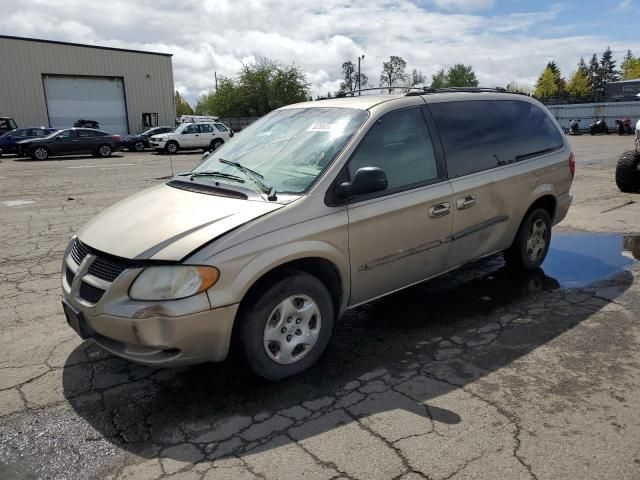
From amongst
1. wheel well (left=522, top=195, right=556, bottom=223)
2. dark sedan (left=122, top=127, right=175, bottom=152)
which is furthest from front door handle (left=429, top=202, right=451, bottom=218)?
dark sedan (left=122, top=127, right=175, bottom=152)

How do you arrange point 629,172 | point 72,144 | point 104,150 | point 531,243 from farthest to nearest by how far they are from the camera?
point 104,150 < point 72,144 < point 629,172 < point 531,243

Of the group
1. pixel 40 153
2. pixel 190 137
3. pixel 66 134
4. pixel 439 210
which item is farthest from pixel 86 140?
pixel 439 210

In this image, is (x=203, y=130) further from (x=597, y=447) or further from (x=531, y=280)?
(x=597, y=447)

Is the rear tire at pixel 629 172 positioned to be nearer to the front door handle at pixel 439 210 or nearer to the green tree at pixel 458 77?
the front door handle at pixel 439 210

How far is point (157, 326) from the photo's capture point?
114 inches

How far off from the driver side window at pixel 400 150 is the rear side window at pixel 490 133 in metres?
0.21

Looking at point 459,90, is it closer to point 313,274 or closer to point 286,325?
point 313,274

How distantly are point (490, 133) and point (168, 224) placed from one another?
305 cm

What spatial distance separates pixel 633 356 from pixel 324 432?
7.57ft

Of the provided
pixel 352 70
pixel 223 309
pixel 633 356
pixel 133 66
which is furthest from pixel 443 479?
pixel 352 70

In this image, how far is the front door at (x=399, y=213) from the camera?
12.0 ft

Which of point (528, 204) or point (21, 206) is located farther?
point (21, 206)

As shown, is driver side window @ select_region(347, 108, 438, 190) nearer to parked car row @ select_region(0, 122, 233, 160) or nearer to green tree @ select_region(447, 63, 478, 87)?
parked car row @ select_region(0, 122, 233, 160)

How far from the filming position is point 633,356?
3.63 metres
